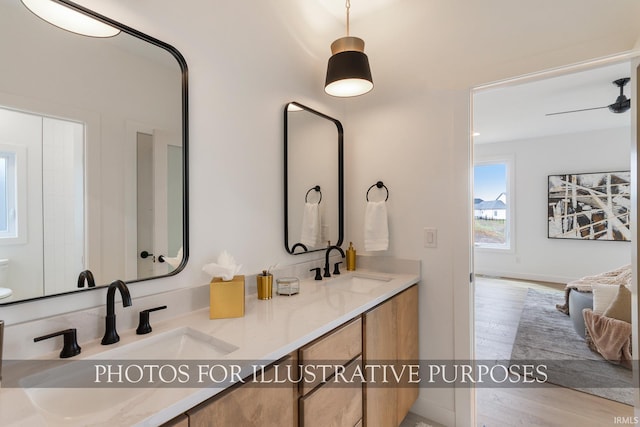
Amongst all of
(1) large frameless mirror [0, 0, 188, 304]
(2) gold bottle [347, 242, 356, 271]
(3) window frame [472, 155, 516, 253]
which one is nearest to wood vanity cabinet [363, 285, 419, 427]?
(2) gold bottle [347, 242, 356, 271]

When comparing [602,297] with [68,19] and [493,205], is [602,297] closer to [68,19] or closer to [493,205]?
[493,205]

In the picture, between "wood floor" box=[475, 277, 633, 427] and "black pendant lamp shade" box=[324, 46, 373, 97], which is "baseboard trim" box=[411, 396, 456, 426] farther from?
"black pendant lamp shade" box=[324, 46, 373, 97]

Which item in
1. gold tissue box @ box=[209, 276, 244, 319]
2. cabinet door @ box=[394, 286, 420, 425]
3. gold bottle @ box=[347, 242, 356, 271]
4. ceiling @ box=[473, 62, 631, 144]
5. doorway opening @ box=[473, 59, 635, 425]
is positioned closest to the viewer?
gold tissue box @ box=[209, 276, 244, 319]

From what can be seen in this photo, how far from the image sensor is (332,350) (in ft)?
3.72

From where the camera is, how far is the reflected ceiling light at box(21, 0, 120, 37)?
88cm

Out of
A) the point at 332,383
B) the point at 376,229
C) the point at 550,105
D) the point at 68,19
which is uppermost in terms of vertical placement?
the point at 550,105

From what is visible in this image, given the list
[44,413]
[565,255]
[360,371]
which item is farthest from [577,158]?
[44,413]

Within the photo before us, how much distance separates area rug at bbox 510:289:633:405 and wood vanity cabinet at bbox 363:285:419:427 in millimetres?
1331

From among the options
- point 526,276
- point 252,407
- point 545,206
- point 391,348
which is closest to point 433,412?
point 391,348

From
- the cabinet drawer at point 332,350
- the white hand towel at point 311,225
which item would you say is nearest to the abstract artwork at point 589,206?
the white hand towel at point 311,225

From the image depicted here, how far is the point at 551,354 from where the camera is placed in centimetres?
257

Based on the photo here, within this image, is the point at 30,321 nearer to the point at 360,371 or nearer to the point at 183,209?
the point at 183,209

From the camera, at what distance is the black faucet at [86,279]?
0.95 m

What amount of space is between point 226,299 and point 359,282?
99 centimetres
